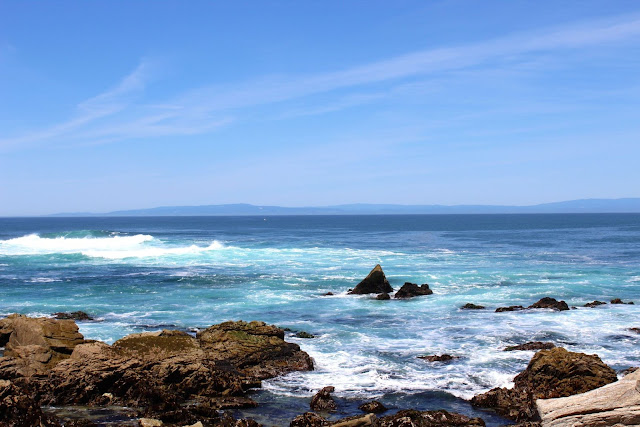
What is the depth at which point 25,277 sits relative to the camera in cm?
4528

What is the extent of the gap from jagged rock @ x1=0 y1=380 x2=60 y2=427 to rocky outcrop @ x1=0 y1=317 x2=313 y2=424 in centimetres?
179

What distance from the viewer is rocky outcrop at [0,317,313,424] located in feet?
53.9

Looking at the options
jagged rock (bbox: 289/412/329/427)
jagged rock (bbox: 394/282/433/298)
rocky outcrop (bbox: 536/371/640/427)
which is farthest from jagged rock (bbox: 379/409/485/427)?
jagged rock (bbox: 394/282/433/298)

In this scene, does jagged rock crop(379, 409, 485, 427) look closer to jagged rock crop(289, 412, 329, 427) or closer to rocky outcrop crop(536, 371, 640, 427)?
jagged rock crop(289, 412, 329, 427)

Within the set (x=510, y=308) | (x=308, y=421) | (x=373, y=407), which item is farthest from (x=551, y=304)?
(x=308, y=421)

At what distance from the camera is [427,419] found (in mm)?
14406

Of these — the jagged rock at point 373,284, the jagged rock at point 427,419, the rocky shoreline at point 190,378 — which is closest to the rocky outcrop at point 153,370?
the rocky shoreline at point 190,378

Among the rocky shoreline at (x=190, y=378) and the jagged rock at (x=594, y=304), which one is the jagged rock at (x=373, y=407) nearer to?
the rocky shoreline at (x=190, y=378)

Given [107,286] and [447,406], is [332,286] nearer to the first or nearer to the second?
[107,286]

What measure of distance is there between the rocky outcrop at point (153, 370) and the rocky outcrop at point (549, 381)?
678cm

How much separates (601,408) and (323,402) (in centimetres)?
821

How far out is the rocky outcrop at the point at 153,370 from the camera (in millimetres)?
16444

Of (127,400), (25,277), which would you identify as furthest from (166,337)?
(25,277)

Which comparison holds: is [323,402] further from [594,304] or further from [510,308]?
[594,304]
